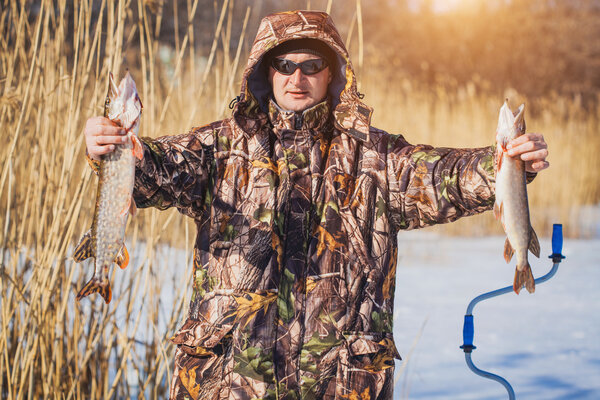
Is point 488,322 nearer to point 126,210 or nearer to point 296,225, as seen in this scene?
point 296,225

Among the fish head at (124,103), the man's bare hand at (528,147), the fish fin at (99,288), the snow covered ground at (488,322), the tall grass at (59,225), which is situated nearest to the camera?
the fish head at (124,103)

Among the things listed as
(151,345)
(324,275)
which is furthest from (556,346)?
(324,275)

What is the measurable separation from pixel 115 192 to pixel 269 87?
102cm

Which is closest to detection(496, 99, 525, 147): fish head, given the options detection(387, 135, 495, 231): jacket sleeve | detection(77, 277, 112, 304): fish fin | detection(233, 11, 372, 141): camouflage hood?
detection(387, 135, 495, 231): jacket sleeve

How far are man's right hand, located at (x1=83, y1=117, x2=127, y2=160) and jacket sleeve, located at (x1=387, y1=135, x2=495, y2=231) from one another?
944 millimetres

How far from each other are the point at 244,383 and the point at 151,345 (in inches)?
44.9

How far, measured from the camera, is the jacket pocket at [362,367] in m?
2.06

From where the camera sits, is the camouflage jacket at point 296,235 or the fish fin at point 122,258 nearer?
the fish fin at point 122,258

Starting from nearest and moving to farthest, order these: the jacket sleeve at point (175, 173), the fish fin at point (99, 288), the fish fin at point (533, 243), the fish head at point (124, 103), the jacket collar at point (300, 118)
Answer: the fish head at point (124, 103), the fish fin at point (99, 288), the fish fin at point (533, 243), the jacket sleeve at point (175, 173), the jacket collar at point (300, 118)

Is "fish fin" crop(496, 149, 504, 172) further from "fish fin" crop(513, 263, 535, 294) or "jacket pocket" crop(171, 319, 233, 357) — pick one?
"jacket pocket" crop(171, 319, 233, 357)

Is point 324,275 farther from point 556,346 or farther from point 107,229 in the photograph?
point 556,346

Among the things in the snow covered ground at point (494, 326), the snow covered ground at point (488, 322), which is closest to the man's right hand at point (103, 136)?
the snow covered ground at point (488, 322)

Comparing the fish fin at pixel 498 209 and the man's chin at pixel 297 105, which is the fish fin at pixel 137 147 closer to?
the man's chin at pixel 297 105

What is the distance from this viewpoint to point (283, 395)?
6.70 ft
